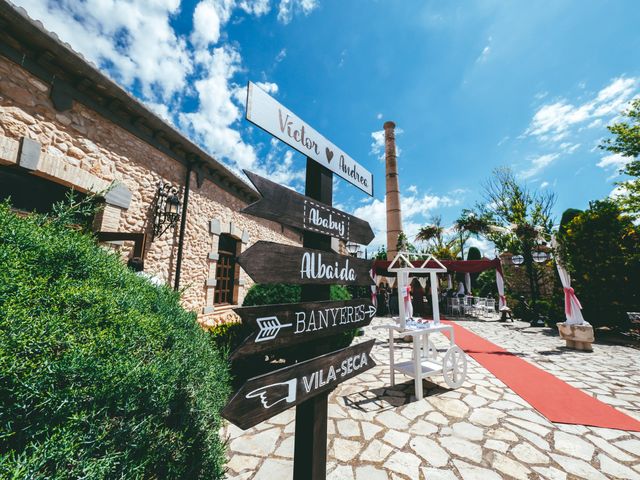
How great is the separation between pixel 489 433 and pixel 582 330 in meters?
5.79

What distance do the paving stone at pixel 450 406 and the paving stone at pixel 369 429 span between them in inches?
41.5

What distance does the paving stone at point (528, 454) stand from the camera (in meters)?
2.52

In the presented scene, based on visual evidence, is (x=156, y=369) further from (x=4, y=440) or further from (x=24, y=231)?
(x=24, y=231)

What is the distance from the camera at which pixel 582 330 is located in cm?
645

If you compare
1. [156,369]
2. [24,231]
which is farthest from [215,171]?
[156,369]

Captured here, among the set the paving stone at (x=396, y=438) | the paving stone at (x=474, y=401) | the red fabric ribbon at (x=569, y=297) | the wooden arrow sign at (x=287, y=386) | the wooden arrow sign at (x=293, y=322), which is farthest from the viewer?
the red fabric ribbon at (x=569, y=297)

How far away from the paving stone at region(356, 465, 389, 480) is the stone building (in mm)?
2334

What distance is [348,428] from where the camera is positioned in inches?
121

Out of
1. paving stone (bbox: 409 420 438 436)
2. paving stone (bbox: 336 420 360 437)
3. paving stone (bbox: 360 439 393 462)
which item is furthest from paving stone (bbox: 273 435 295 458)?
paving stone (bbox: 409 420 438 436)

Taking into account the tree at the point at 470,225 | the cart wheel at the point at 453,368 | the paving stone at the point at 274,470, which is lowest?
the paving stone at the point at 274,470

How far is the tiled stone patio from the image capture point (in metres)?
2.39

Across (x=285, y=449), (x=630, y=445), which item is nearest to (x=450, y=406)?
(x=630, y=445)

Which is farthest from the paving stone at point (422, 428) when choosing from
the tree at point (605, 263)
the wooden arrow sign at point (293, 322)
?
the tree at point (605, 263)

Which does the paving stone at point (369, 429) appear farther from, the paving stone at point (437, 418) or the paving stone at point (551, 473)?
the paving stone at point (551, 473)
